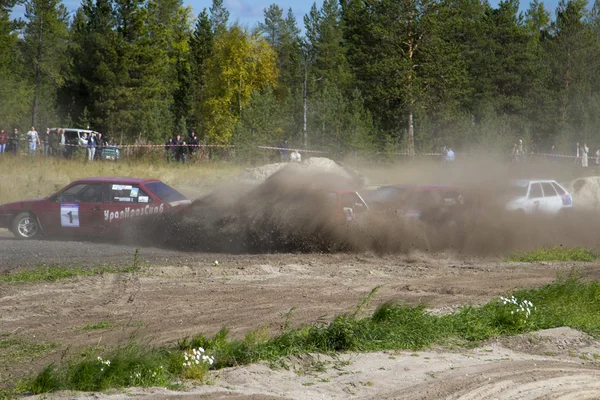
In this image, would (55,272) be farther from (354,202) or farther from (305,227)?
(354,202)

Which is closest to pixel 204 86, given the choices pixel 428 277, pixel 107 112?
pixel 107 112

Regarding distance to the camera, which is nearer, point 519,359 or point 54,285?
point 519,359

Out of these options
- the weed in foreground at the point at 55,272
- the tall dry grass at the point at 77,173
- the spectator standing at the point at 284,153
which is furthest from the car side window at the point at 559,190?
the weed in foreground at the point at 55,272

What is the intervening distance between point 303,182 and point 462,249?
3.86 metres

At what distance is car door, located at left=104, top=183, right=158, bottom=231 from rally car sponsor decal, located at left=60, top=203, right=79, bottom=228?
0.68 meters

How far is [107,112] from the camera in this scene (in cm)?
4900

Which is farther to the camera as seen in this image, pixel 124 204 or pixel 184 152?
pixel 184 152

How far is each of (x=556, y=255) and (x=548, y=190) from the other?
22.5ft

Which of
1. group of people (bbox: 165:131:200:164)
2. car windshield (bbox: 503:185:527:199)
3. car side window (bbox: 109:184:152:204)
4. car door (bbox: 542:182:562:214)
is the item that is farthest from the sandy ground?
group of people (bbox: 165:131:200:164)

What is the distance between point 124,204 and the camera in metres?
18.0

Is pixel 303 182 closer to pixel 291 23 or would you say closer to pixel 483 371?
pixel 483 371

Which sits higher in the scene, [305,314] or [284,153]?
[284,153]

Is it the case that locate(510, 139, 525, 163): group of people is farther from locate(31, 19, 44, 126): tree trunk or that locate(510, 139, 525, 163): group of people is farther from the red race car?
locate(31, 19, 44, 126): tree trunk

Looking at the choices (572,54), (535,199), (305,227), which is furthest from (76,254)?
(572,54)
